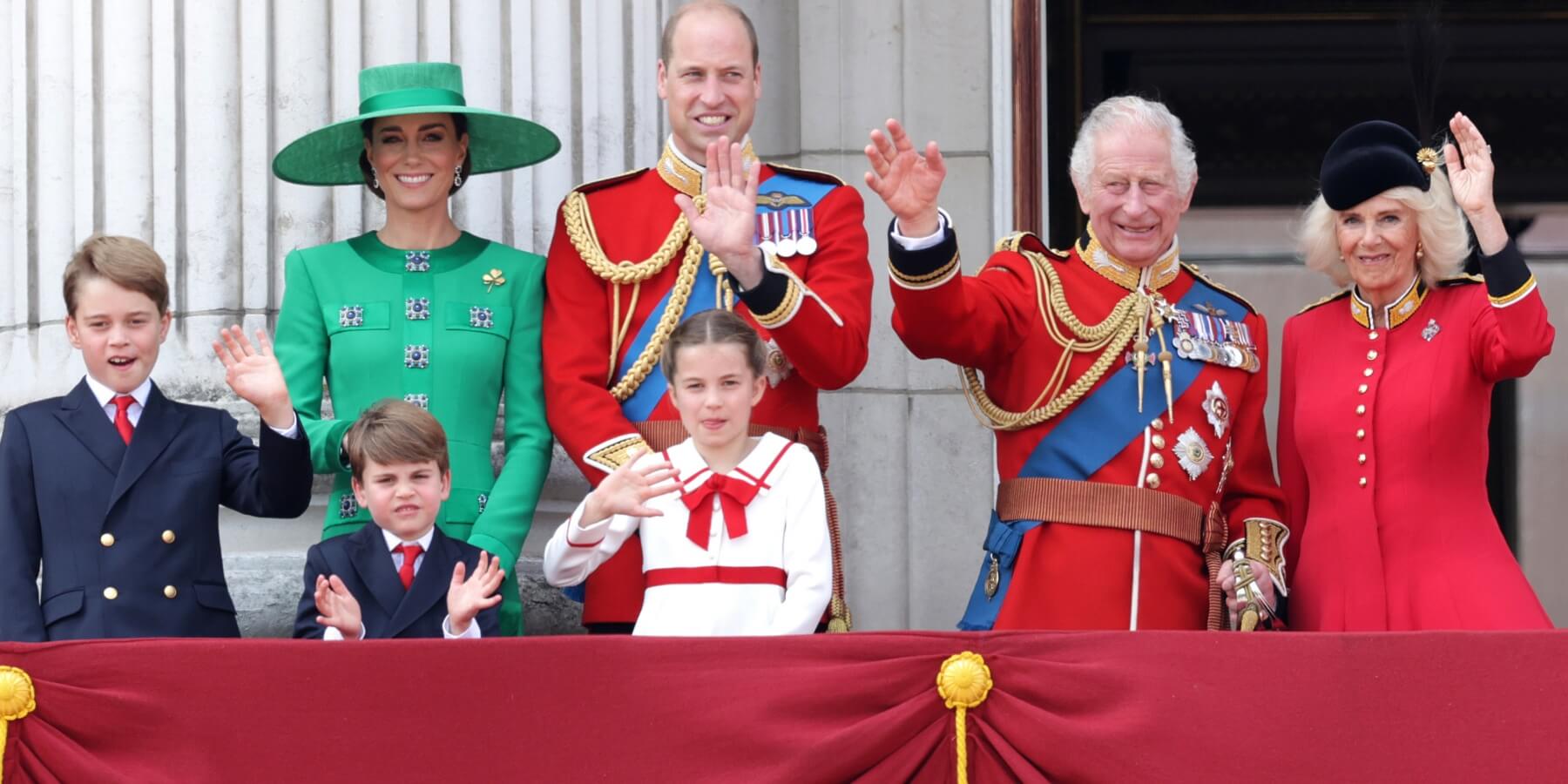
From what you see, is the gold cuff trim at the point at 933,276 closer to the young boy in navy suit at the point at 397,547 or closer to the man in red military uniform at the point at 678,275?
the man in red military uniform at the point at 678,275

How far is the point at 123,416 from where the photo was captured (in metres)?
3.97

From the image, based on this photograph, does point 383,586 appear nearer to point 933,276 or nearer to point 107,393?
point 107,393

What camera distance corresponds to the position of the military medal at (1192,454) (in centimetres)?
411

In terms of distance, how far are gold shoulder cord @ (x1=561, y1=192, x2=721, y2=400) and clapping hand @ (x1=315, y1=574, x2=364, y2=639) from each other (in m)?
0.68

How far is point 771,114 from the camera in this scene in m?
5.96

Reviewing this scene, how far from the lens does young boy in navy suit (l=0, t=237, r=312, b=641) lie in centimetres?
385

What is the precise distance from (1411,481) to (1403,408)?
124 mm

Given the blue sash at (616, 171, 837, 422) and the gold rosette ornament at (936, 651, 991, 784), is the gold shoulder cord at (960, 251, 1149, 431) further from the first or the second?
the gold rosette ornament at (936, 651, 991, 784)

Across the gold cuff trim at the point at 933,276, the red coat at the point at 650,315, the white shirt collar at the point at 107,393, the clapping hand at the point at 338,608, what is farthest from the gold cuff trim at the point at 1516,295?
the white shirt collar at the point at 107,393

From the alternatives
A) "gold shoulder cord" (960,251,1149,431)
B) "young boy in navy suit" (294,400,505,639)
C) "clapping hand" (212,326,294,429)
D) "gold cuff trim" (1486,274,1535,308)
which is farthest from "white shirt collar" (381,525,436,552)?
"gold cuff trim" (1486,274,1535,308)

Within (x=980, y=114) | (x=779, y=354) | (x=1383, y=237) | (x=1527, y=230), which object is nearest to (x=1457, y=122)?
(x=1383, y=237)

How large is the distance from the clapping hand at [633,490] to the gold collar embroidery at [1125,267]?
965 mm

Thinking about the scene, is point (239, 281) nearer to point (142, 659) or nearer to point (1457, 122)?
point (142, 659)

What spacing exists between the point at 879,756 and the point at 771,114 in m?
2.92
